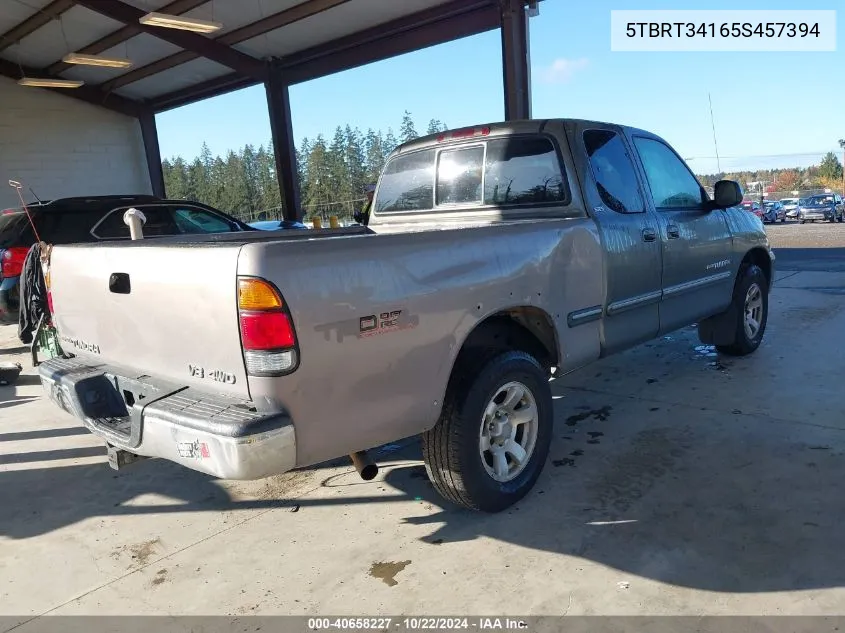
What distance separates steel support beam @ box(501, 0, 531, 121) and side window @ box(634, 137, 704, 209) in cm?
657

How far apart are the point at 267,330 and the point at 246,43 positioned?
1520 centimetres

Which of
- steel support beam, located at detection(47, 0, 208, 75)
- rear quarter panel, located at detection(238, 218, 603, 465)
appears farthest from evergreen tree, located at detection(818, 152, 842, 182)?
rear quarter panel, located at detection(238, 218, 603, 465)

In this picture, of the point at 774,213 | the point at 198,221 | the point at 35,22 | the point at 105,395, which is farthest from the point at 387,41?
the point at 774,213

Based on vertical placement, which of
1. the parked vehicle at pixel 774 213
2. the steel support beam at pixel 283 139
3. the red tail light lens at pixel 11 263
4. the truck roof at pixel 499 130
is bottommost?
the parked vehicle at pixel 774 213

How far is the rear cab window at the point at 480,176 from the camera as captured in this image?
3854 millimetres

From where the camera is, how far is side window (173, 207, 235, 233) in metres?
8.07

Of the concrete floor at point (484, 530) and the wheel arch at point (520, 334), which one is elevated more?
the wheel arch at point (520, 334)

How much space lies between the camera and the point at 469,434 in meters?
2.87

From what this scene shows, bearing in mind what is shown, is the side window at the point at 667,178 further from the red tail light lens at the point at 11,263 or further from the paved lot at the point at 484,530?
the red tail light lens at the point at 11,263

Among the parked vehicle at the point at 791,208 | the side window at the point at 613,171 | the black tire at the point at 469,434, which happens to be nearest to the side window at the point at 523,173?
the side window at the point at 613,171

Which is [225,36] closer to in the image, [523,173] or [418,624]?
[523,173]

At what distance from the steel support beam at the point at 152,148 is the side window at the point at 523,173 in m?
19.5

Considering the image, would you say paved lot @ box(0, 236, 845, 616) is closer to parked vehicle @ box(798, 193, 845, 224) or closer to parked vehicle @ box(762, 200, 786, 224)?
parked vehicle @ box(798, 193, 845, 224)

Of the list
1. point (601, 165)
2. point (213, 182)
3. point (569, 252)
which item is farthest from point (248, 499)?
point (213, 182)
